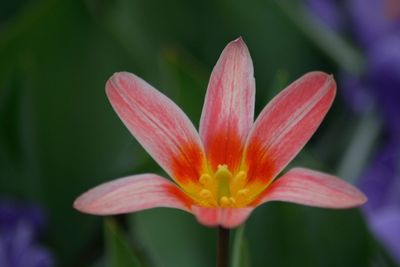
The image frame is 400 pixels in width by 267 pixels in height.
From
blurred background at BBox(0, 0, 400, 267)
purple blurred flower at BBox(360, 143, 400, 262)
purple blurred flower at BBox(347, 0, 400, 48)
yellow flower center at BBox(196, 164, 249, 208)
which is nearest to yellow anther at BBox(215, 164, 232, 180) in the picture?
yellow flower center at BBox(196, 164, 249, 208)

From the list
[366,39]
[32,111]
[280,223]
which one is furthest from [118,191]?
[366,39]

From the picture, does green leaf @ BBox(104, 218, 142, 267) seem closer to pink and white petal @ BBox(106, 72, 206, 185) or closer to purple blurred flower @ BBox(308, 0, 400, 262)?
pink and white petal @ BBox(106, 72, 206, 185)

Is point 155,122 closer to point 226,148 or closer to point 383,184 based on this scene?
point 226,148

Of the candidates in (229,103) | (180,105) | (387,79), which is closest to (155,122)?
(229,103)

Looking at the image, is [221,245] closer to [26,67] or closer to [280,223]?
[280,223]

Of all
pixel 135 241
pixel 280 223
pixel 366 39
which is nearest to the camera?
pixel 280 223

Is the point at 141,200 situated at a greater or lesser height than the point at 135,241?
greater

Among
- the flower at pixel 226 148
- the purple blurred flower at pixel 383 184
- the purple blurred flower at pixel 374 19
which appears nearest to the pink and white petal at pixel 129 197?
the flower at pixel 226 148
